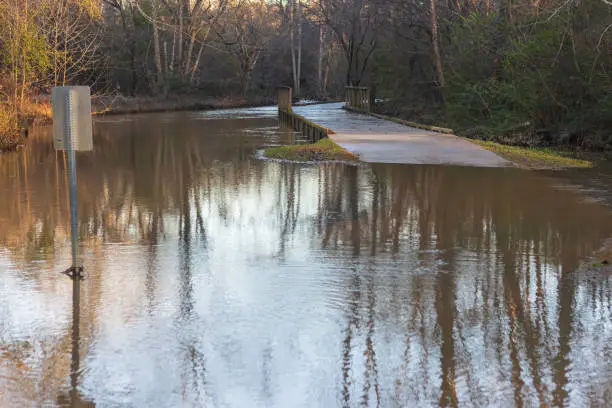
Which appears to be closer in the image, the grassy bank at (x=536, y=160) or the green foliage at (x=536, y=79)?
the grassy bank at (x=536, y=160)

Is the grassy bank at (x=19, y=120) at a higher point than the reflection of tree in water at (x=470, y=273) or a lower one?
higher

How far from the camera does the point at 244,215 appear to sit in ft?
45.1

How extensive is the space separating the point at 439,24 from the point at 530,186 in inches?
1194

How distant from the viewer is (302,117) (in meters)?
36.5

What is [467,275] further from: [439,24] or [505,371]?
[439,24]

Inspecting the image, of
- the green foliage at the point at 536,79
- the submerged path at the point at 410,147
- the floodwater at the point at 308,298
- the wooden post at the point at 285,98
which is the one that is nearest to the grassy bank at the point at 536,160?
the submerged path at the point at 410,147

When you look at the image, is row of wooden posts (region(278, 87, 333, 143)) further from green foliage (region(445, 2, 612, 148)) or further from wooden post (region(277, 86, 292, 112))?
green foliage (region(445, 2, 612, 148))

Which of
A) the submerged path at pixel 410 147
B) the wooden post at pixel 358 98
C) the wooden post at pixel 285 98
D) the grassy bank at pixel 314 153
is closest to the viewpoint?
the submerged path at pixel 410 147

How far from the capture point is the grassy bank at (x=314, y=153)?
2172 cm

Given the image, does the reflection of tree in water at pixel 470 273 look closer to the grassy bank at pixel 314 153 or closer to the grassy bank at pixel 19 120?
the grassy bank at pixel 314 153

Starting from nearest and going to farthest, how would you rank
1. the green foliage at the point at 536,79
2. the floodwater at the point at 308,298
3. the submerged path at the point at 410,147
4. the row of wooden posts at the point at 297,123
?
the floodwater at the point at 308,298 < the submerged path at the point at 410,147 < the green foliage at the point at 536,79 < the row of wooden posts at the point at 297,123

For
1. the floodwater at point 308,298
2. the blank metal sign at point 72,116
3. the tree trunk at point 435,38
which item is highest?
the tree trunk at point 435,38

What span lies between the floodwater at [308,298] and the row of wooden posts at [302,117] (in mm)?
13186

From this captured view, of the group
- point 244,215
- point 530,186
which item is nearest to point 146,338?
point 244,215
